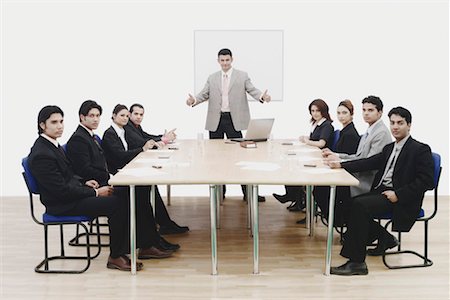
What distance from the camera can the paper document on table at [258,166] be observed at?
528cm

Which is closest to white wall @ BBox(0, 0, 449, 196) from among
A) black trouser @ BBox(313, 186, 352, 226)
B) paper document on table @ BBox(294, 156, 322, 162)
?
paper document on table @ BBox(294, 156, 322, 162)

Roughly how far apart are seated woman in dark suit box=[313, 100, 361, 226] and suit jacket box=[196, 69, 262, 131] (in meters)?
1.72

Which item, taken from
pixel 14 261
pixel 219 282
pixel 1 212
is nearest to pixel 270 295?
pixel 219 282

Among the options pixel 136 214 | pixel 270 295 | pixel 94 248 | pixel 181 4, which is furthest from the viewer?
pixel 181 4

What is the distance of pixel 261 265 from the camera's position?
5297mm

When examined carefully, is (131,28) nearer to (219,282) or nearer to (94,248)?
(94,248)

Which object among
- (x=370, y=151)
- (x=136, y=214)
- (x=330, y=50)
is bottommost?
(x=136, y=214)

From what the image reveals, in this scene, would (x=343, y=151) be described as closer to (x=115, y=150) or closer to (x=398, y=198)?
(x=398, y=198)

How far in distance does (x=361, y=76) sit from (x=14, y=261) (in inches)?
200

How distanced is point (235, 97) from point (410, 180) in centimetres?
317

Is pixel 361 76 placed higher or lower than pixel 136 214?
higher

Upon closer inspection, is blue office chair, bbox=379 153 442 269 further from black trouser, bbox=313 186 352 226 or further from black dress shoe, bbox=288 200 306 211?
black dress shoe, bbox=288 200 306 211

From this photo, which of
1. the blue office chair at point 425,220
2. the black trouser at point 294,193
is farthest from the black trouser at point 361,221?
the black trouser at point 294,193

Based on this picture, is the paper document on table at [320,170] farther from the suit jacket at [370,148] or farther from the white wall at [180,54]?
the white wall at [180,54]
